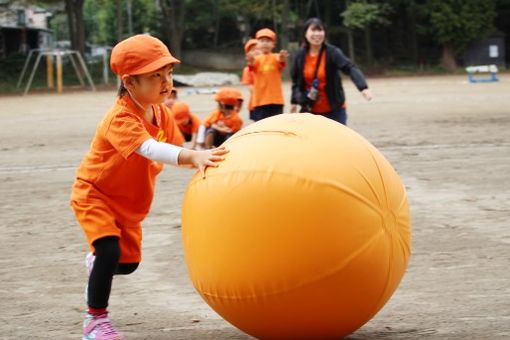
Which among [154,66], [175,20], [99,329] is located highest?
[175,20]

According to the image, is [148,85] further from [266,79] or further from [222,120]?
[266,79]

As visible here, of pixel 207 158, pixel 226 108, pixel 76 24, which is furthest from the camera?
pixel 76 24

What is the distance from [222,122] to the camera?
522 inches

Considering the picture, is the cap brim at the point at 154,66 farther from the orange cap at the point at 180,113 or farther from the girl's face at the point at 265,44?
the orange cap at the point at 180,113

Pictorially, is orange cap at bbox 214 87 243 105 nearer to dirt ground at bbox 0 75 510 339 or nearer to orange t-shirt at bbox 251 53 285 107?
orange t-shirt at bbox 251 53 285 107

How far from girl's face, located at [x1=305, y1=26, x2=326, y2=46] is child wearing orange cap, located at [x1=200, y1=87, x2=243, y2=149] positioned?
105 inches

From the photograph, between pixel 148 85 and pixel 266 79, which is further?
pixel 266 79

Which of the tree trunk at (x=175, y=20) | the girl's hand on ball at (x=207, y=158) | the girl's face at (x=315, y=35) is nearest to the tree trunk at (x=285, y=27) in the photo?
the tree trunk at (x=175, y=20)

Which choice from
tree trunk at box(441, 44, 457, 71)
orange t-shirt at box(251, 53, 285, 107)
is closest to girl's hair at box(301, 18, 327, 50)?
orange t-shirt at box(251, 53, 285, 107)

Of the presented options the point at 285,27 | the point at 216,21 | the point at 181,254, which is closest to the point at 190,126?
the point at 181,254

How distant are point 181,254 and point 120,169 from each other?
2.41 metres

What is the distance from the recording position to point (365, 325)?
550 centimetres

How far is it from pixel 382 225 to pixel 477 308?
117 centimetres

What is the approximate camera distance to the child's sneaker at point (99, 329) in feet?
17.0
